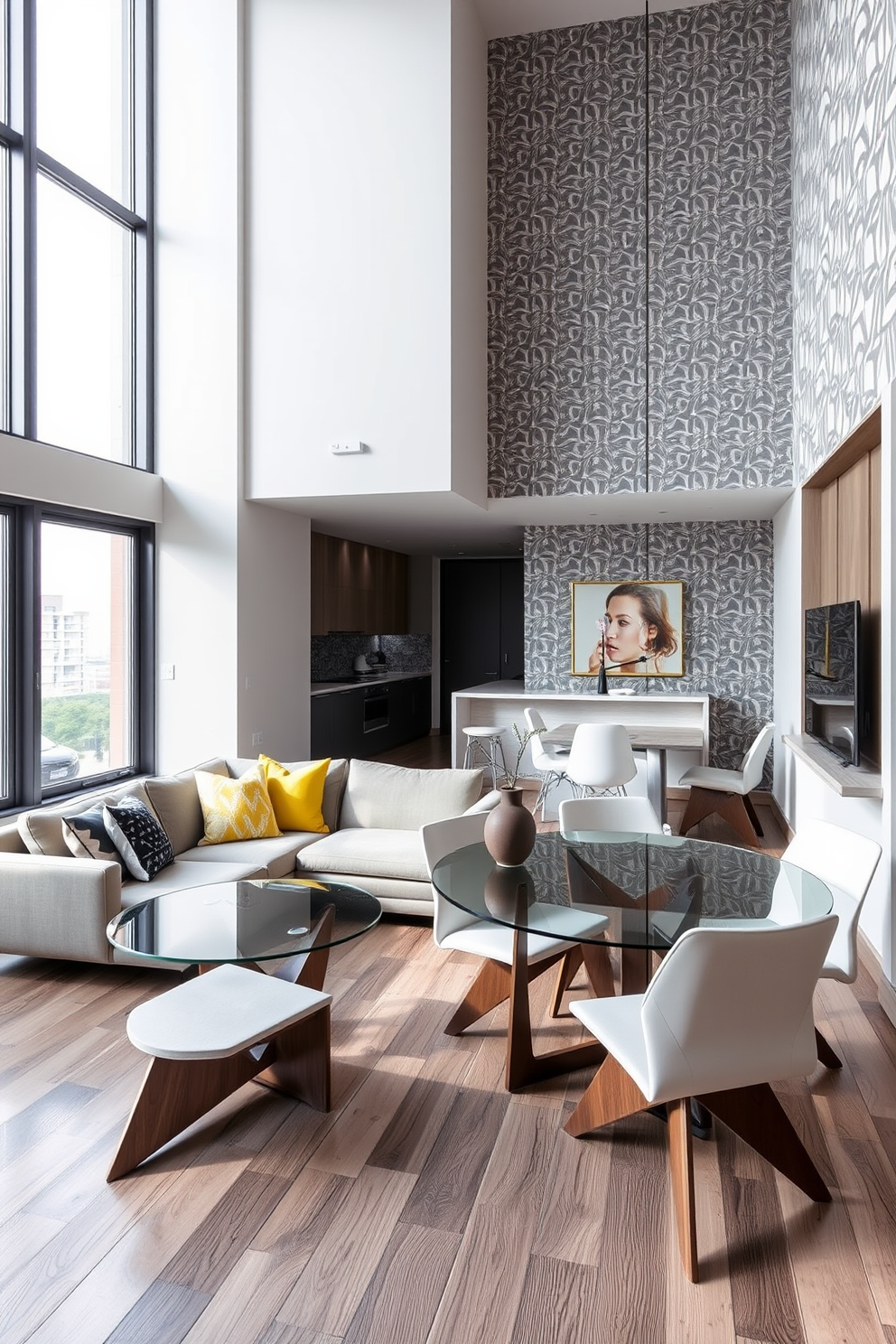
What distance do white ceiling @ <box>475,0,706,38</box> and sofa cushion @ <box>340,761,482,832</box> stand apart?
17.9ft

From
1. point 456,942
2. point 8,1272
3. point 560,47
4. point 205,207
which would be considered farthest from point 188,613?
point 560,47

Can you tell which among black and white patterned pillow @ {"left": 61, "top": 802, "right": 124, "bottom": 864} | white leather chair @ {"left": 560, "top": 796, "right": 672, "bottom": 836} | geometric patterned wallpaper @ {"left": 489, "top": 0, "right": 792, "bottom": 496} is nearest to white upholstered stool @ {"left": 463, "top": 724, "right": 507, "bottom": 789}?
geometric patterned wallpaper @ {"left": 489, "top": 0, "right": 792, "bottom": 496}

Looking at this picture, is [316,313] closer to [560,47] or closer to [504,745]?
[560,47]

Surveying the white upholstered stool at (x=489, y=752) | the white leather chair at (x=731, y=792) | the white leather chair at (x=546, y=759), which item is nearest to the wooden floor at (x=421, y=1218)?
the white leather chair at (x=731, y=792)

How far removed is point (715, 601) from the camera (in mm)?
7336

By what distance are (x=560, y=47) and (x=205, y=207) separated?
295cm

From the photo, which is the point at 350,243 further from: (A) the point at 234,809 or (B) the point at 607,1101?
(B) the point at 607,1101

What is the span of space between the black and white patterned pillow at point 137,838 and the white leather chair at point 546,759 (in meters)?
2.72

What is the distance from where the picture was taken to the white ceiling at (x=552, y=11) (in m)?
6.15

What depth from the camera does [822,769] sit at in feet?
12.2

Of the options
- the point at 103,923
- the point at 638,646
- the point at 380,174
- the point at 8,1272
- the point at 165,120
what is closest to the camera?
the point at 8,1272

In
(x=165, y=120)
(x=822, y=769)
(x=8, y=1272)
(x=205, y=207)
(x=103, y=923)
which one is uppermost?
(x=165, y=120)

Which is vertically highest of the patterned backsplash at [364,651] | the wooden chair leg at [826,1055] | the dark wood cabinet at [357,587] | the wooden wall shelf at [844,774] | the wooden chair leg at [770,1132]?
the dark wood cabinet at [357,587]

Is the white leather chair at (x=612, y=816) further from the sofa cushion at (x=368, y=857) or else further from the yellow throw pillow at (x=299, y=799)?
the yellow throw pillow at (x=299, y=799)
